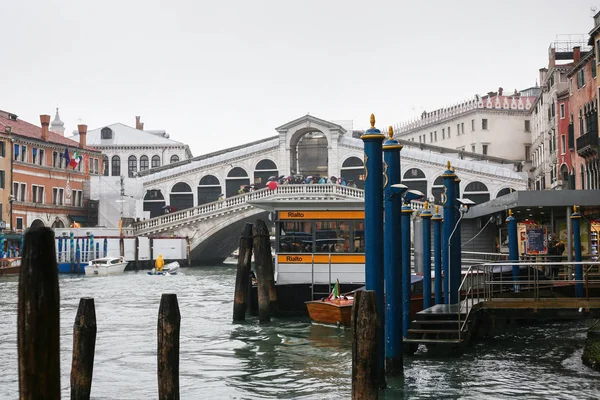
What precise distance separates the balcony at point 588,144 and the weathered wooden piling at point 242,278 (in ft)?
43.9

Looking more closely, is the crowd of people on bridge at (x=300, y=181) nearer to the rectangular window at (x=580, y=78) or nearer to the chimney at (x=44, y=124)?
the chimney at (x=44, y=124)

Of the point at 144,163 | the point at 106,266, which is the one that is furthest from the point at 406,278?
the point at 144,163

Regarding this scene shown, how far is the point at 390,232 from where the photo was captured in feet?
30.8

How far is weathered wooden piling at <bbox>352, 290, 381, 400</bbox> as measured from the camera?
7.14 meters

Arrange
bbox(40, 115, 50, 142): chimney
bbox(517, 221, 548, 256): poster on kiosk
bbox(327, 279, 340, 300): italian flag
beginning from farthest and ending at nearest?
bbox(40, 115, 50, 142): chimney
bbox(517, 221, 548, 256): poster on kiosk
bbox(327, 279, 340, 300): italian flag

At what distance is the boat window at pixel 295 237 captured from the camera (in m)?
16.4

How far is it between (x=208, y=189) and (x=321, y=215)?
30.1m

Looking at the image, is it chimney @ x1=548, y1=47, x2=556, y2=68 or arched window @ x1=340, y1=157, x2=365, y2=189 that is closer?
chimney @ x1=548, y1=47, x2=556, y2=68

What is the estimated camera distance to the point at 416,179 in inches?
1741

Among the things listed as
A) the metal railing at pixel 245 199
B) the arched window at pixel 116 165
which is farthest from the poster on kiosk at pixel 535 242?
the arched window at pixel 116 165

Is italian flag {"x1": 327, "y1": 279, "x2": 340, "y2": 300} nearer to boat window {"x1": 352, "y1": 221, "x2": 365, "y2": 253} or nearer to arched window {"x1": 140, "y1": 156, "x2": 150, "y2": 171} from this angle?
boat window {"x1": 352, "y1": 221, "x2": 365, "y2": 253}

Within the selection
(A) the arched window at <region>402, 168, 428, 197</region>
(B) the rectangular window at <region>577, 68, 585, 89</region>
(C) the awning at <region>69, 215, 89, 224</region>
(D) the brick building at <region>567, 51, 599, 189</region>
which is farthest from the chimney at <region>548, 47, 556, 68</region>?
(C) the awning at <region>69, 215, 89, 224</region>

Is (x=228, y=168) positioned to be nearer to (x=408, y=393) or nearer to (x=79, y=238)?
(x=79, y=238)

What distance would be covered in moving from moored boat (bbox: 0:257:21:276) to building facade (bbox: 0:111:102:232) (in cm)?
421
